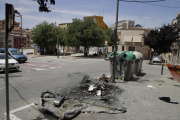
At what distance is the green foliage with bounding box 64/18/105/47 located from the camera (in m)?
26.7

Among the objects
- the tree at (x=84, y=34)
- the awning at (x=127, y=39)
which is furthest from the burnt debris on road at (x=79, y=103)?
the awning at (x=127, y=39)

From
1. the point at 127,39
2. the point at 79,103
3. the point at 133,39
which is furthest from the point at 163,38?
the point at 79,103

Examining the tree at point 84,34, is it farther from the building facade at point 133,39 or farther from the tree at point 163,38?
the tree at point 163,38

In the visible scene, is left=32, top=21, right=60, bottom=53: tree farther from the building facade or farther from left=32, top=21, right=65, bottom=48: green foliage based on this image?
the building facade

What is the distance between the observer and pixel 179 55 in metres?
27.9

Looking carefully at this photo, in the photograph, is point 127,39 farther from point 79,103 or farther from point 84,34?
point 79,103

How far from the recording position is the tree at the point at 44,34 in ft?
103

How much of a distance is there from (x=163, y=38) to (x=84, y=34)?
13068mm

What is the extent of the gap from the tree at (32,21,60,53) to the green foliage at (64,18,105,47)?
487 cm

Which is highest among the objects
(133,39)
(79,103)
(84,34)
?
(84,34)

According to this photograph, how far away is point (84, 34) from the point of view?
2648 centimetres

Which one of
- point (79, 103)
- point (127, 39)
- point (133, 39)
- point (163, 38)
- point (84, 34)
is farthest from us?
point (127, 39)

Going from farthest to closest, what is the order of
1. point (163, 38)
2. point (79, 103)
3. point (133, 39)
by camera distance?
point (133, 39) → point (163, 38) → point (79, 103)

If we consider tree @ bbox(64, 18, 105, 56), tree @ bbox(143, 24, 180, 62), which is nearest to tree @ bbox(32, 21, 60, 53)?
tree @ bbox(64, 18, 105, 56)
